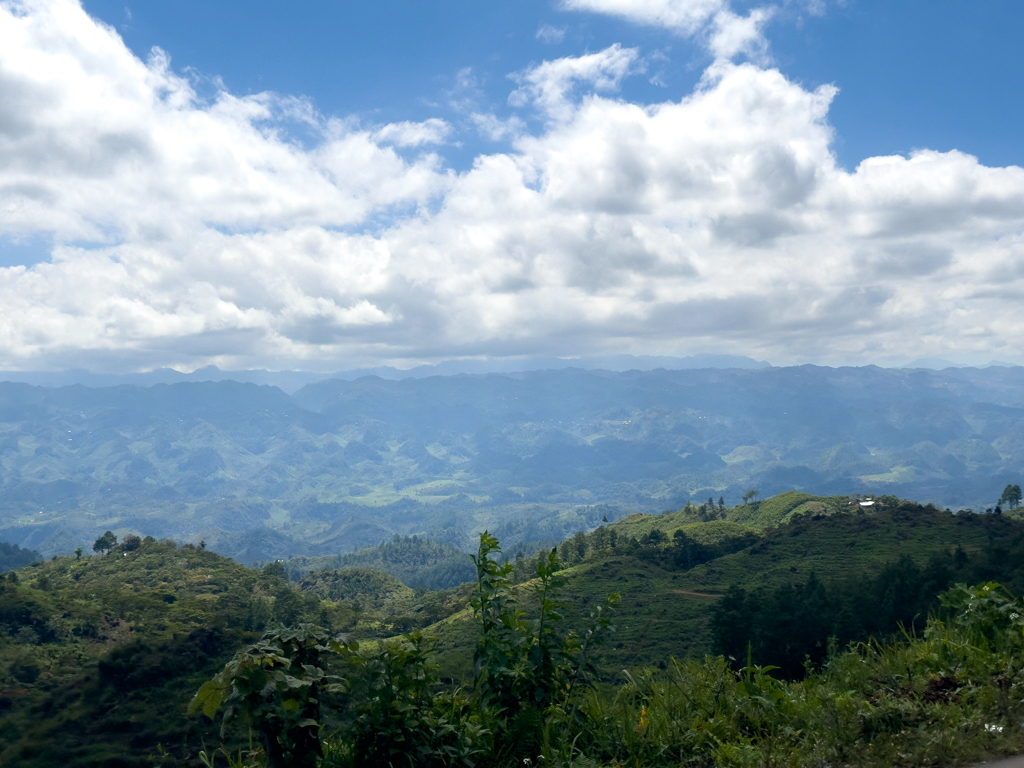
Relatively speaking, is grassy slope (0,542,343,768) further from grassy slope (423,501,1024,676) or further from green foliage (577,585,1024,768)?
grassy slope (423,501,1024,676)

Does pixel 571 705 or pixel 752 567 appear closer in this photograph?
pixel 571 705

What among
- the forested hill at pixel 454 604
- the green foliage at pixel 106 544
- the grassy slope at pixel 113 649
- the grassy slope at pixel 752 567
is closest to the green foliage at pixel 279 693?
the forested hill at pixel 454 604

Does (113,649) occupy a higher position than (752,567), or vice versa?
(113,649)

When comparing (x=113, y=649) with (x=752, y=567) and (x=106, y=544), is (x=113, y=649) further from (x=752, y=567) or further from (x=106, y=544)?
(x=106, y=544)

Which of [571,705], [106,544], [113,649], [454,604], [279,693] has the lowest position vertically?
[454,604]

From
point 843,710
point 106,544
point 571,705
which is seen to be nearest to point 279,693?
point 571,705

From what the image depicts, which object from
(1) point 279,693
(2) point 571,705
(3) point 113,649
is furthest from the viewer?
(3) point 113,649

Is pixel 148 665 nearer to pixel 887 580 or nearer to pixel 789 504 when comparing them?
pixel 887 580

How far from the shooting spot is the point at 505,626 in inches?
201

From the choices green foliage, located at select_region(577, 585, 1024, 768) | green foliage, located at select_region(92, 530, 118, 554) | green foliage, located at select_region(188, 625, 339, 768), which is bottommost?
green foliage, located at select_region(92, 530, 118, 554)

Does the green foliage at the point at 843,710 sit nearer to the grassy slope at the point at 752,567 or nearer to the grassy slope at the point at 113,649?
the grassy slope at the point at 113,649

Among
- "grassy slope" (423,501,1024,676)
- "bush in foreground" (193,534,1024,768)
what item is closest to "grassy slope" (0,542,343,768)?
"bush in foreground" (193,534,1024,768)

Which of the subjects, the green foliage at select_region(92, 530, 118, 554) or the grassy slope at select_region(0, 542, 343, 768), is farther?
the green foliage at select_region(92, 530, 118, 554)

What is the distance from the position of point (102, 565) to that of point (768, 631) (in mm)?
122849
